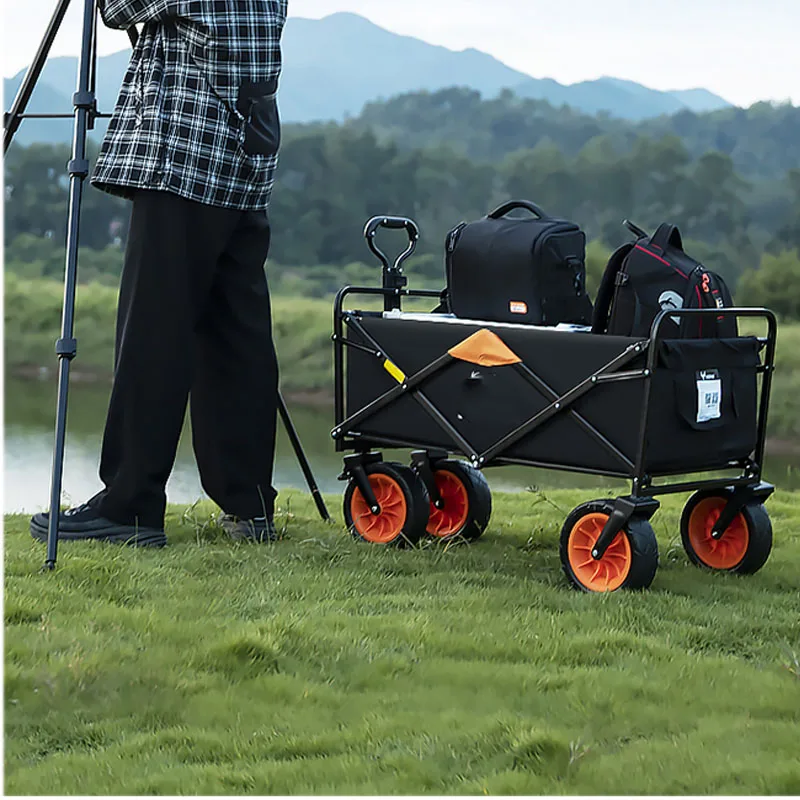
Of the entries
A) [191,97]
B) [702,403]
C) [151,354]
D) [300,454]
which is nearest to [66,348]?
[151,354]

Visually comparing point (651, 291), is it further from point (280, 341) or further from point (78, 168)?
point (280, 341)

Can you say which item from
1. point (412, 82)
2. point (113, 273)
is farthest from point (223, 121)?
point (412, 82)

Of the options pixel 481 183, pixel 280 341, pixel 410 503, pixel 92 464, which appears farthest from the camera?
pixel 481 183

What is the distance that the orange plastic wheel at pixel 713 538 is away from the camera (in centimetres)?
333

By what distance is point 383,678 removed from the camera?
91.4 inches

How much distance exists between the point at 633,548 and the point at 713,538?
0.47 meters

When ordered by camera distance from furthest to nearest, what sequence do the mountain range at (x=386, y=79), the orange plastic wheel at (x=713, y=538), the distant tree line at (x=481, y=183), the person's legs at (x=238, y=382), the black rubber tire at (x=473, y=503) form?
the mountain range at (x=386, y=79) → the distant tree line at (x=481, y=183) → the black rubber tire at (x=473, y=503) → the person's legs at (x=238, y=382) → the orange plastic wheel at (x=713, y=538)

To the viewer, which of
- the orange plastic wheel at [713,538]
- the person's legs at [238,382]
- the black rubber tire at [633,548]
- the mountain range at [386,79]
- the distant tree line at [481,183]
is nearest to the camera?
the black rubber tire at [633,548]

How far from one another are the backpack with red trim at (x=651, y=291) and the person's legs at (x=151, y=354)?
99cm

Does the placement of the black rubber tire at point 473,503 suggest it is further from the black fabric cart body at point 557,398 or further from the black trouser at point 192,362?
the black trouser at point 192,362

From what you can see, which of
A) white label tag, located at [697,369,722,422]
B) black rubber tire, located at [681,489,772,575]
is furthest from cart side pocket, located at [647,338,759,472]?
black rubber tire, located at [681,489,772,575]

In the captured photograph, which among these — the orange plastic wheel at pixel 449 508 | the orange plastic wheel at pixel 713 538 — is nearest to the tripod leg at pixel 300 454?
the orange plastic wheel at pixel 449 508

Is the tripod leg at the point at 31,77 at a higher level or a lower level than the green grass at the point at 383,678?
higher

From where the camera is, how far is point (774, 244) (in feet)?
52.3
